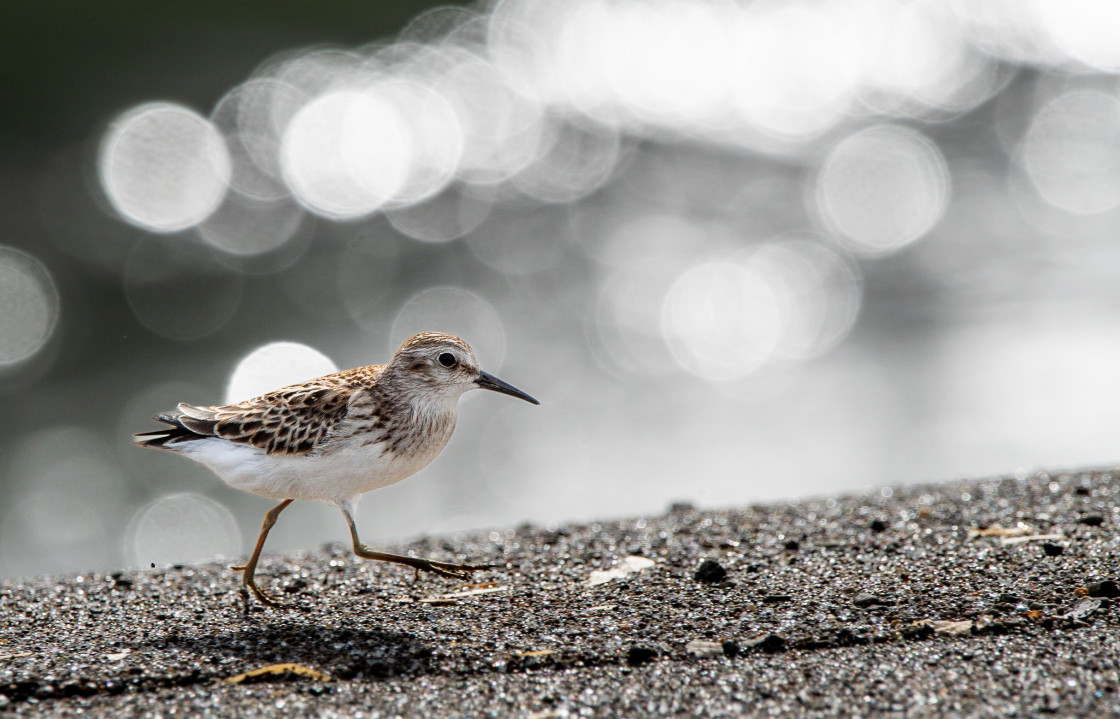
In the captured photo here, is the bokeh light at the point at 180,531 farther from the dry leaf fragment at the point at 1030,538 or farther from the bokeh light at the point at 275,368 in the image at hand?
the dry leaf fragment at the point at 1030,538

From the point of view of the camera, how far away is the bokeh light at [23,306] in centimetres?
1403

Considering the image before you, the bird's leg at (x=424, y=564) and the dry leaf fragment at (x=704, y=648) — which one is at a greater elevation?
the bird's leg at (x=424, y=564)

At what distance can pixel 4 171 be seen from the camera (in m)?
16.2

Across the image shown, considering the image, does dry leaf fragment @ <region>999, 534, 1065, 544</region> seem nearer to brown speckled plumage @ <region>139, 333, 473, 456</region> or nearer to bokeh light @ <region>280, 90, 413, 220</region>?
brown speckled plumage @ <region>139, 333, 473, 456</region>

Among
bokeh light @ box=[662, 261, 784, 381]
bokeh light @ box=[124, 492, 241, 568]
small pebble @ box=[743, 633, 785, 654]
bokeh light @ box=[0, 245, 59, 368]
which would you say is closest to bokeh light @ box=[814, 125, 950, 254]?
bokeh light @ box=[662, 261, 784, 381]

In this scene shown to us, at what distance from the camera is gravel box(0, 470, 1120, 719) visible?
3.74 metres

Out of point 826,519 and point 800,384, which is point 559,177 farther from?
point 826,519

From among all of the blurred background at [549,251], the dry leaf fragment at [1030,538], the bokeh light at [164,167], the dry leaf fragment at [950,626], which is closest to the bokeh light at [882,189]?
the blurred background at [549,251]

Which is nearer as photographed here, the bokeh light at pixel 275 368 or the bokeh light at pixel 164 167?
the bokeh light at pixel 275 368

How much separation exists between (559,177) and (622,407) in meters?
7.24

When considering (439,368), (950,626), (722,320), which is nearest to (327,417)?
(439,368)

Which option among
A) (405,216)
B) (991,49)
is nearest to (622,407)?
(405,216)

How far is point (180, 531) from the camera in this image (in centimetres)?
1114

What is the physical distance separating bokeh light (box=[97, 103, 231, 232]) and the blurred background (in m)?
0.05
